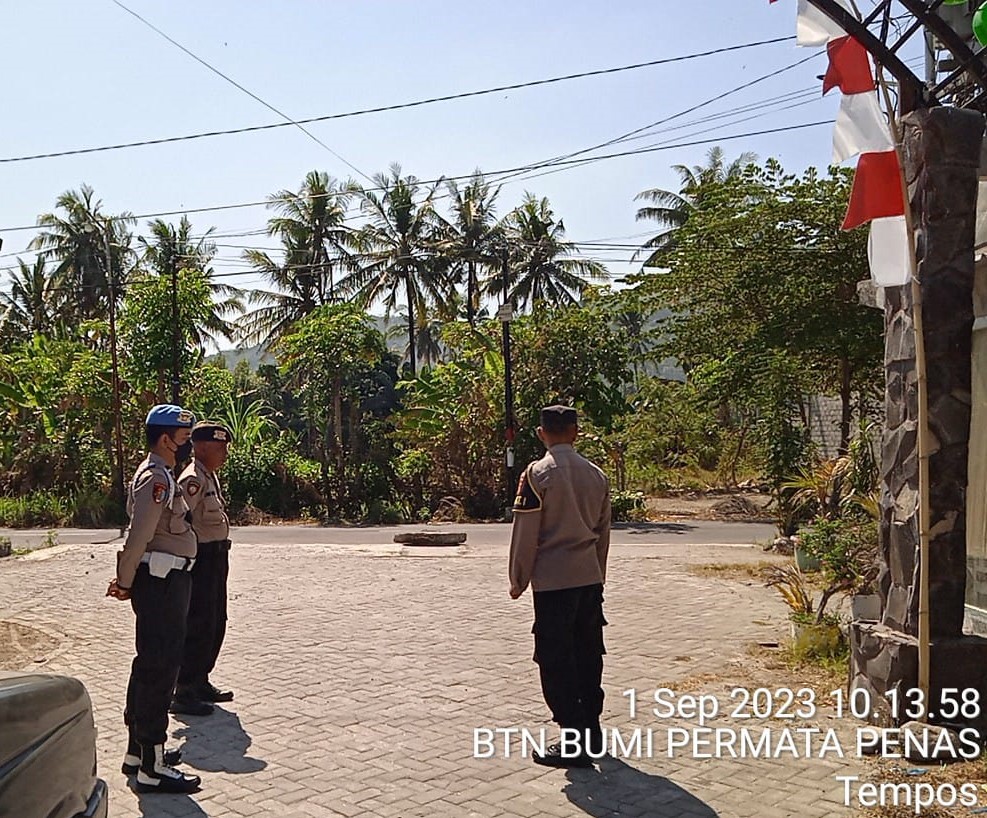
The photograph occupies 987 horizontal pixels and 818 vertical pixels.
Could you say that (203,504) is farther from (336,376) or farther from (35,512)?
(35,512)

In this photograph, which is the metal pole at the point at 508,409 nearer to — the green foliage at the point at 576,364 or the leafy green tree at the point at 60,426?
the green foliage at the point at 576,364

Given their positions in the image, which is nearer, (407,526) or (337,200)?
(407,526)

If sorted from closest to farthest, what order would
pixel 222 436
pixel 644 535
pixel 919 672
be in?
1. pixel 919 672
2. pixel 222 436
3. pixel 644 535

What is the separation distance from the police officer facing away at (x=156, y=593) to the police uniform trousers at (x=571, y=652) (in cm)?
185

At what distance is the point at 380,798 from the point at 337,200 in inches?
1423

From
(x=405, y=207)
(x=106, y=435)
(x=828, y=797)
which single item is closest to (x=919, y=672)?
A: (x=828, y=797)

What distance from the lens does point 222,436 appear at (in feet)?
22.6

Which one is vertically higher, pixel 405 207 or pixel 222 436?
pixel 405 207

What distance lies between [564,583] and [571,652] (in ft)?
1.23

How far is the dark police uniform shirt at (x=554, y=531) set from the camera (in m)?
5.58

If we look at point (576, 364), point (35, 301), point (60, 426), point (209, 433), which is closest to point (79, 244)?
point (35, 301)

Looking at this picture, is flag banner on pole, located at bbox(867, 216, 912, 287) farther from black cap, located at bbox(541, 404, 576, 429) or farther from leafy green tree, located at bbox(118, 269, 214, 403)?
leafy green tree, located at bbox(118, 269, 214, 403)

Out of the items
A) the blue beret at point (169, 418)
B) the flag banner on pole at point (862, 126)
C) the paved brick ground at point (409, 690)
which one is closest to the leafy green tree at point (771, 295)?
the paved brick ground at point (409, 690)

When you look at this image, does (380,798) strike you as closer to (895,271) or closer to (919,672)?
(919,672)
